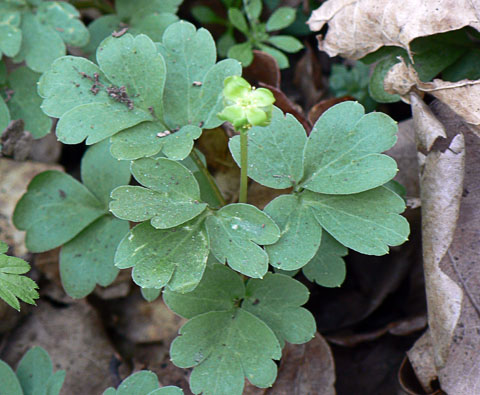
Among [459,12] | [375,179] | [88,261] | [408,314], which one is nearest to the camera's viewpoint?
[375,179]

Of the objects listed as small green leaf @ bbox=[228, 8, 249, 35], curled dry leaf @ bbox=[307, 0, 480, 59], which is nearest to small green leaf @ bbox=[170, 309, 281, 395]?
curled dry leaf @ bbox=[307, 0, 480, 59]

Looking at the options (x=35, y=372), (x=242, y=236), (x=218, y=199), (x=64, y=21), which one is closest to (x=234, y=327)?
(x=242, y=236)

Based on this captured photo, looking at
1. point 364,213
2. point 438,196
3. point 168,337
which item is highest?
point 364,213

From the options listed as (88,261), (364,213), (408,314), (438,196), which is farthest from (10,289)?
(408,314)

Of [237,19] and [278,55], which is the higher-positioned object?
[237,19]

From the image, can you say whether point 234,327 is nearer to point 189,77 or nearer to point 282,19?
point 189,77

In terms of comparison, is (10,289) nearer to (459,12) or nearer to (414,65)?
(414,65)

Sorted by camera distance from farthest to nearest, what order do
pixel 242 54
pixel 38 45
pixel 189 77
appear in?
pixel 242 54
pixel 38 45
pixel 189 77

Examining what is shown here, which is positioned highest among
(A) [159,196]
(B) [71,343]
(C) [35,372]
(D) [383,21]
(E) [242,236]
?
(D) [383,21]
